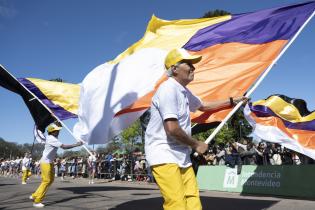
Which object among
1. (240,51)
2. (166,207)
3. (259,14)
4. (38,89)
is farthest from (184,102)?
(38,89)

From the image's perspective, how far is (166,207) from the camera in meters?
3.59

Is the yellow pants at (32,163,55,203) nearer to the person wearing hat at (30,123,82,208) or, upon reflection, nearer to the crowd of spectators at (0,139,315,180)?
the person wearing hat at (30,123,82,208)

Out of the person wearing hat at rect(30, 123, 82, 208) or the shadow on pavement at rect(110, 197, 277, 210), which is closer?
the shadow on pavement at rect(110, 197, 277, 210)

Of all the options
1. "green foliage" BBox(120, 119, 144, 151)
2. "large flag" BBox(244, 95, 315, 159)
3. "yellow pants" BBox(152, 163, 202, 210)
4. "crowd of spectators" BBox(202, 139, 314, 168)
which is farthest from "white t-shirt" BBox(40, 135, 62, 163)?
"green foliage" BBox(120, 119, 144, 151)

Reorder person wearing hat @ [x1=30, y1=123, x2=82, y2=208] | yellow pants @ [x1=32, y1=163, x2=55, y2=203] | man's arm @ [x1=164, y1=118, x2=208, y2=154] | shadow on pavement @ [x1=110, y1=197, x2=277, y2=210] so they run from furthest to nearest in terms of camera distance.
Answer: person wearing hat @ [x1=30, y1=123, x2=82, y2=208] → yellow pants @ [x1=32, y1=163, x2=55, y2=203] → shadow on pavement @ [x1=110, y1=197, x2=277, y2=210] → man's arm @ [x1=164, y1=118, x2=208, y2=154]

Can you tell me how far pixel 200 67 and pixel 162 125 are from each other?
427 centimetres

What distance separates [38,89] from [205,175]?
7101mm

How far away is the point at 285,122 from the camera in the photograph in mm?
11336

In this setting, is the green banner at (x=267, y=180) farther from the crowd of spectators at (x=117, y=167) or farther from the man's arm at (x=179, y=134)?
the man's arm at (x=179, y=134)

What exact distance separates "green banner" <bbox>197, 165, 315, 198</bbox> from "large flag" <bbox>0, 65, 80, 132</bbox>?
5.75 m

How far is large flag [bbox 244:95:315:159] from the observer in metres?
10.00

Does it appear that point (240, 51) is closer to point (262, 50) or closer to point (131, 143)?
point (262, 50)

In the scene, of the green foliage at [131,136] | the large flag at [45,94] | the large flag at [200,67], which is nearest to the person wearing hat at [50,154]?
the large flag at [200,67]

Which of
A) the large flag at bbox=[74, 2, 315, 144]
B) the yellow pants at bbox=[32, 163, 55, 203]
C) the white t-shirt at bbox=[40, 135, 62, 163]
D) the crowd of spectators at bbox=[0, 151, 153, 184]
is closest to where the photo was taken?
the large flag at bbox=[74, 2, 315, 144]
